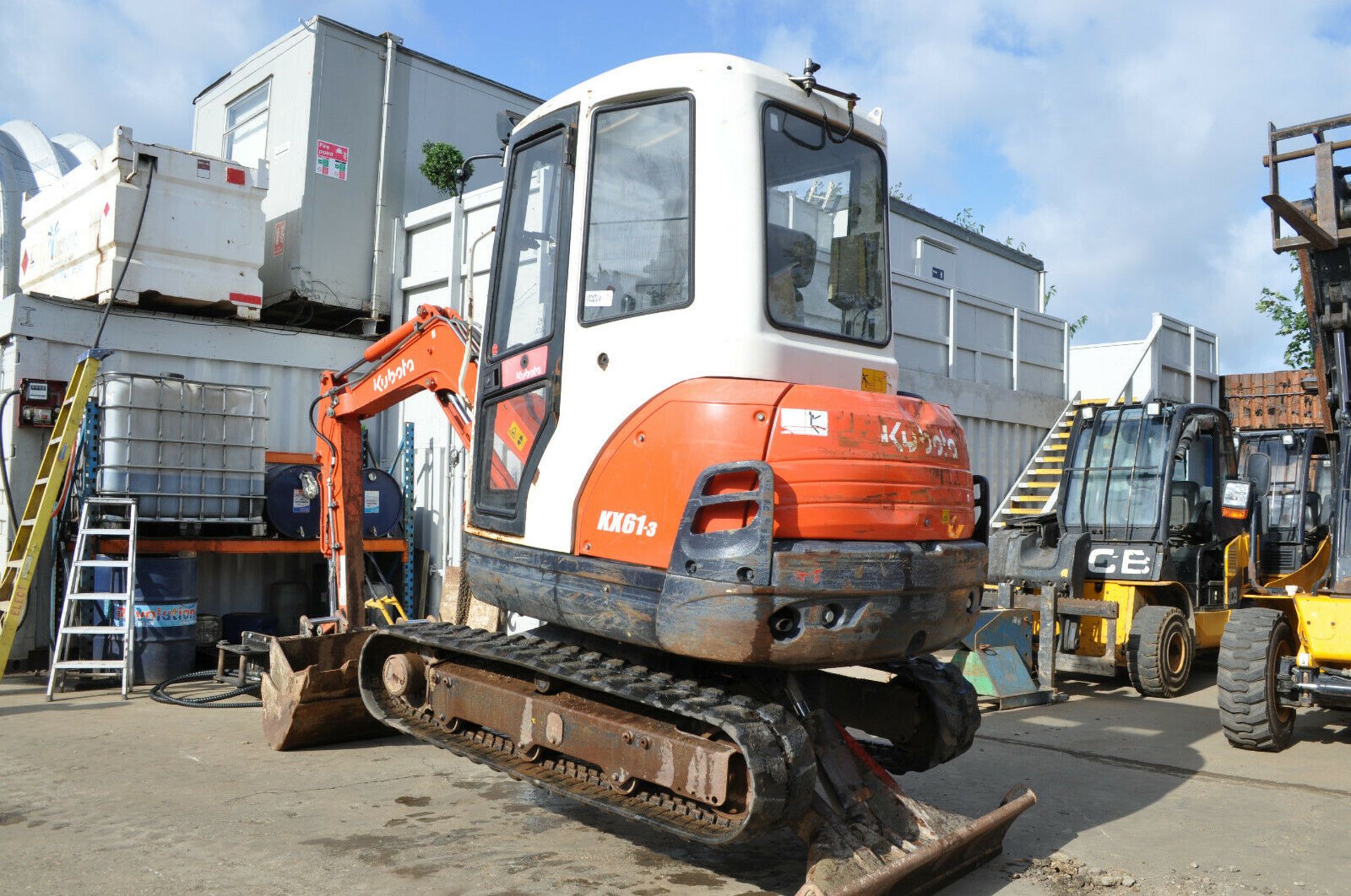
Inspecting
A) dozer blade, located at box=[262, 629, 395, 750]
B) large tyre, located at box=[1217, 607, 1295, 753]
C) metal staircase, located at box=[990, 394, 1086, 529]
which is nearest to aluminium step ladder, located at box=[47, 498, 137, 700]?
dozer blade, located at box=[262, 629, 395, 750]

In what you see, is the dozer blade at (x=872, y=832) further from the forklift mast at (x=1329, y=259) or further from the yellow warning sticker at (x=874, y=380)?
the forklift mast at (x=1329, y=259)

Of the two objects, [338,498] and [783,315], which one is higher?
[783,315]

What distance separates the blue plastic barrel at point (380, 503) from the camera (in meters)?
10.0

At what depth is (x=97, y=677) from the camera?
841cm

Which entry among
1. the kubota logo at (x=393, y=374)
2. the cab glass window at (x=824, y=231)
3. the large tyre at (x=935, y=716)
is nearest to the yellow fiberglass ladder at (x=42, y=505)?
the kubota logo at (x=393, y=374)

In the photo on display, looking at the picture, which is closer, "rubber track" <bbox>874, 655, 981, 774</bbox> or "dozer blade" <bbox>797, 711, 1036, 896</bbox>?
"dozer blade" <bbox>797, 711, 1036, 896</bbox>

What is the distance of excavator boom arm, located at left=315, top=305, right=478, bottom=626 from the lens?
19.7 ft

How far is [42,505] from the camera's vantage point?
317 inches

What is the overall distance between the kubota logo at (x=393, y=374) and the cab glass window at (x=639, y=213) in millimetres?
2446

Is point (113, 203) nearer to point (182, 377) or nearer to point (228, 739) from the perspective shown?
point (182, 377)

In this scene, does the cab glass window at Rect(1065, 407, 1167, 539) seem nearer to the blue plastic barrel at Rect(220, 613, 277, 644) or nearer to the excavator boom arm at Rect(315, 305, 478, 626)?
the excavator boom arm at Rect(315, 305, 478, 626)

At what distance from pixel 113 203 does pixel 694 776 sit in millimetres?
8200

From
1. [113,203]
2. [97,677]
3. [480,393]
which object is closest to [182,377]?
[113,203]

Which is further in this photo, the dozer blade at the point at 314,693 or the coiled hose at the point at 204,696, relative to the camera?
the coiled hose at the point at 204,696
